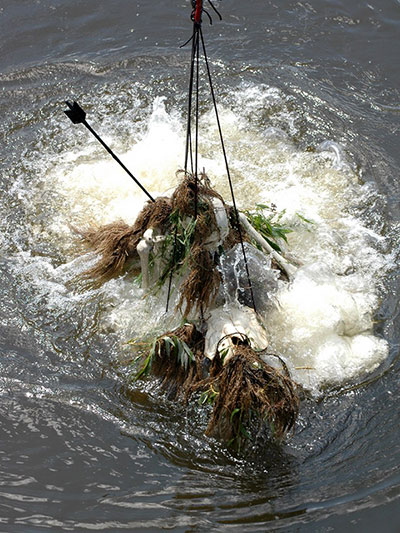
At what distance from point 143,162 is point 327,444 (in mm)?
3103

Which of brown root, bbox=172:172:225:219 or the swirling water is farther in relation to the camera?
brown root, bbox=172:172:225:219

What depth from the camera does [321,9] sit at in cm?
830

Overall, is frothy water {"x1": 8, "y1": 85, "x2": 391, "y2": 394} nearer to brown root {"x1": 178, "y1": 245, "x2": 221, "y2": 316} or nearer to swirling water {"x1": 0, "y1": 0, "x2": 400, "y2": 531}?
swirling water {"x1": 0, "y1": 0, "x2": 400, "y2": 531}

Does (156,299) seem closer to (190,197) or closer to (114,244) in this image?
(114,244)

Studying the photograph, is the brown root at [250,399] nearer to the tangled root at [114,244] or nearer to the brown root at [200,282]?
the brown root at [200,282]

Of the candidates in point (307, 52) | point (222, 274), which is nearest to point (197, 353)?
point (222, 274)

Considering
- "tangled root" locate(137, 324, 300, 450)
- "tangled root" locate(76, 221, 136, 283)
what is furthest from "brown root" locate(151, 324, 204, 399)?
"tangled root" locate(76, 221, 136, 283)

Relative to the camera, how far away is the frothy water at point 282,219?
4906 mm

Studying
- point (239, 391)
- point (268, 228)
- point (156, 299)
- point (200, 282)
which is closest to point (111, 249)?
point (156, 299)

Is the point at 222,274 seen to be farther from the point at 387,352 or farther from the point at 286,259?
the point at 387,352

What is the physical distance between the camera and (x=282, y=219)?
579 centimetres

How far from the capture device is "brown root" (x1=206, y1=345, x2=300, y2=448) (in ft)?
13.6

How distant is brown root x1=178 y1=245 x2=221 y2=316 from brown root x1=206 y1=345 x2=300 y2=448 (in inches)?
18.0

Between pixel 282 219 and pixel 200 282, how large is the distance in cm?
143
